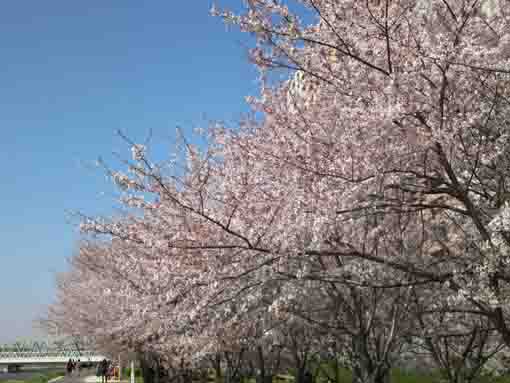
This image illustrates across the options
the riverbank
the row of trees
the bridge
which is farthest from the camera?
the bridge

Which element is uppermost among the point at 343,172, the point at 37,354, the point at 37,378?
the point at 37,354

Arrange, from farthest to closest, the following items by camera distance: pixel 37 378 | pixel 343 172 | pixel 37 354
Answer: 1. pixel 37 354
2. pixel 37 378
3. pixel 343 172

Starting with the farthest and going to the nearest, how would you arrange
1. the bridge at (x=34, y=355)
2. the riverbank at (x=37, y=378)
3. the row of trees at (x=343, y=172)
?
the bridge at (x=34, y=355) → the riverbank at (x=37, y=378) → the row of trees at (x=343, y=172)

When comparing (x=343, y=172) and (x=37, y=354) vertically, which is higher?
(x=37, y=354)

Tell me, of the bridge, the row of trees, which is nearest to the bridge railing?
the bridge

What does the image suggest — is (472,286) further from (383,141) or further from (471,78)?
(471,78)

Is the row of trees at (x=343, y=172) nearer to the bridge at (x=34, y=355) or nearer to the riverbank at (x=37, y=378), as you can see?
the riverbank at (x=37, y=378)

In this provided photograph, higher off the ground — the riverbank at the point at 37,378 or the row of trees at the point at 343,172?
the row of trees at the point at 343,172

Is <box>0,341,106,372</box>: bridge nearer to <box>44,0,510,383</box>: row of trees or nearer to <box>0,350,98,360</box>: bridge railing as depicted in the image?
<box>0,350,98,360</box>: bridge railing

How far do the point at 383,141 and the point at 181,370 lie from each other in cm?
1695

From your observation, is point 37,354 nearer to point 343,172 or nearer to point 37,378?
point 37,378

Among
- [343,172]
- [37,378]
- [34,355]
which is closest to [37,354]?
[34,355]

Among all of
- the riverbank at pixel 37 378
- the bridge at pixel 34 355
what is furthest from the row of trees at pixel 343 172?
the bridge at pixel 34 355

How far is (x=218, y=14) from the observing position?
6.52 m
